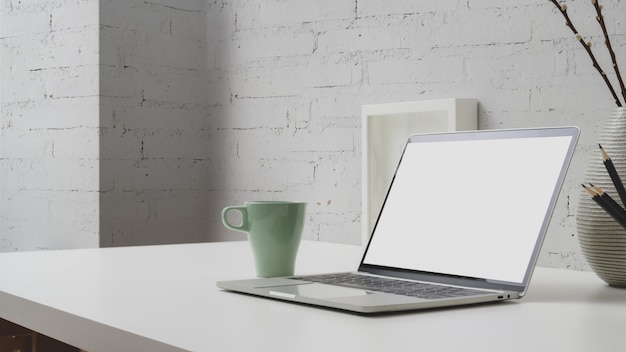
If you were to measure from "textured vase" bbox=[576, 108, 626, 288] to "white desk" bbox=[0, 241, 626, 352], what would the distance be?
27 millimetres

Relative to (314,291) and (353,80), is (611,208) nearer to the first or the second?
(314,291)

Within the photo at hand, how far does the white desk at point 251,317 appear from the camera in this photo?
27.4 inches

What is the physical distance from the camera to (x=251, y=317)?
→ 0.82m

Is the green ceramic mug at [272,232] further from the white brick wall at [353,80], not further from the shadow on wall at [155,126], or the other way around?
the shadow on wall at [155,126]

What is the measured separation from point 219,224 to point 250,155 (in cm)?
25

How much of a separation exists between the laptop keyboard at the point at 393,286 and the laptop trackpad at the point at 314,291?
0.03 metres

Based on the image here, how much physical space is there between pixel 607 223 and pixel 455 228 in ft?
0.60

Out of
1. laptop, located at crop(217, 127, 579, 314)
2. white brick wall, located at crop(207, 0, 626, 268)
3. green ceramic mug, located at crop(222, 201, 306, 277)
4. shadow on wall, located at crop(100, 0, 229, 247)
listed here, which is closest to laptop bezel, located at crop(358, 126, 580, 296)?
laptop, located at crop(217, 127, 579, 314)

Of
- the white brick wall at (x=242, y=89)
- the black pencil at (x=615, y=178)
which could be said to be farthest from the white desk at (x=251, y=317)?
the white brick wall at (x=242, y=89)

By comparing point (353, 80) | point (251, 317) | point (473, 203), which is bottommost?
point (251, 317)

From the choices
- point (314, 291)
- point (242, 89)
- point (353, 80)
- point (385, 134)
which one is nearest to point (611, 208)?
point (314, 291)

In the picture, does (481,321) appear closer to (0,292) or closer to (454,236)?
(454,236)

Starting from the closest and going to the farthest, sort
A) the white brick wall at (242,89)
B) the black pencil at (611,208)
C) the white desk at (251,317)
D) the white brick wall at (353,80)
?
the white desk at (251,317)
the black pencil at (611,208)
the white brick wall at (353,80)
the white brick wall at (242,89)

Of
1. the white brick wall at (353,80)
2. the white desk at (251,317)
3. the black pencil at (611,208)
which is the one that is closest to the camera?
the white desk at (251,317)
